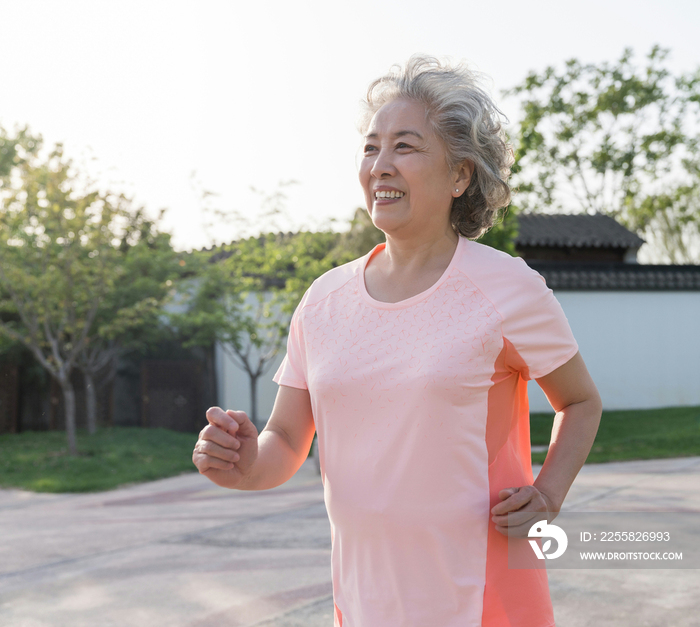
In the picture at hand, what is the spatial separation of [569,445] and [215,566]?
3.90m

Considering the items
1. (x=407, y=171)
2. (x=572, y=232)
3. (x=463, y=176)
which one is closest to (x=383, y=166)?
(x=407, y=171)

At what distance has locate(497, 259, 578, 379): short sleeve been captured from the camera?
1.40 meters

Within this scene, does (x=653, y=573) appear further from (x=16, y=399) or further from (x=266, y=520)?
(x=16, y=399)

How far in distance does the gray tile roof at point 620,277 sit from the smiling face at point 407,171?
1496 cm

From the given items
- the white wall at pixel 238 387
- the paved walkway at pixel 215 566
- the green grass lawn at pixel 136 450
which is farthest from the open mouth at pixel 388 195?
the white wall at pixel 238 387

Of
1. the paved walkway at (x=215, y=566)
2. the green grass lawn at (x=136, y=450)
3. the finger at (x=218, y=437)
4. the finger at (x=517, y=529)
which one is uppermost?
the finger at (x=218, y=437)

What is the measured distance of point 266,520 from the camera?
6352mm

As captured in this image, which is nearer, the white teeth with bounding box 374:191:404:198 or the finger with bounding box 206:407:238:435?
the finger with bounding box 206:407:238:435

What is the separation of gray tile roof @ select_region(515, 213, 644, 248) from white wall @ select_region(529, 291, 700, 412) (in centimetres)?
Answer: 312

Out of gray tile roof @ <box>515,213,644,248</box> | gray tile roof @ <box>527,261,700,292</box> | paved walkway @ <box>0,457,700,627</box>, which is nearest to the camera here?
paved walkway @ <box>0,457,700,627</box>

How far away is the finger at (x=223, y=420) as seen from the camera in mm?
1341

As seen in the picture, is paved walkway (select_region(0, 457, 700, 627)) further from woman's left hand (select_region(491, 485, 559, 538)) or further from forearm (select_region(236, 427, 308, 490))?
woman's left hand (select_region(491, 485, 559, 538))

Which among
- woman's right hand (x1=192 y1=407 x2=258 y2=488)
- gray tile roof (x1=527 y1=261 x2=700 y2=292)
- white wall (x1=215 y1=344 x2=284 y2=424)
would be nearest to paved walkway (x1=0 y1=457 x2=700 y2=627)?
woman's right hand (x1=192 y1=407 x2=258 y2=488)

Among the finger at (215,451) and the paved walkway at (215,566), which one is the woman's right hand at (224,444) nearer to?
the finger at (215,451)
